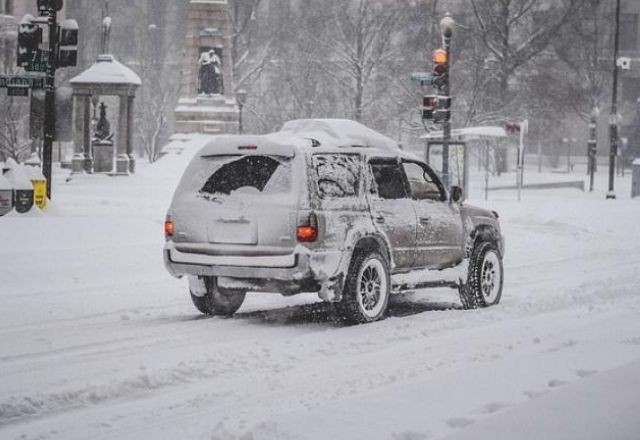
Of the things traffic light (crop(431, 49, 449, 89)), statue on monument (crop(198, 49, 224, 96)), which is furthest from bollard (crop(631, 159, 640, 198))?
traffic light (crop(431, 49, 449, 89))

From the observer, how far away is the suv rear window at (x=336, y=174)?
1073 centimetres

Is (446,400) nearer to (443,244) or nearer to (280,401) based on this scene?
(280,401)

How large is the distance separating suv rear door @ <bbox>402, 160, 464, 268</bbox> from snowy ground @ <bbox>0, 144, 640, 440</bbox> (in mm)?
619

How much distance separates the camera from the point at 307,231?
10359 millimetres

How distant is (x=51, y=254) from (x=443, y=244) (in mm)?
5936

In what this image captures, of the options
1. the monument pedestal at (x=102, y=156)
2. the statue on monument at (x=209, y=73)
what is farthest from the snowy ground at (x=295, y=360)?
the statue on monument at (x=209, y=73)

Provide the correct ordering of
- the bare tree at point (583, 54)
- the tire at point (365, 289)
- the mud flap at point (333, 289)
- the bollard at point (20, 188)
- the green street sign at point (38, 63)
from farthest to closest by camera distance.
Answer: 1. the bare tree at point (583, 54)
2. the bollard at point (20, 188)
3. the green street sign at point (38, 63)
4. the tire at point (365, 289)
5. the mud flap at point (333, 289)

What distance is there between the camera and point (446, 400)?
7.19 metres

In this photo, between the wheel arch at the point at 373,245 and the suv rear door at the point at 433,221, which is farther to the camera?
the suv rear door at the point at 433,221

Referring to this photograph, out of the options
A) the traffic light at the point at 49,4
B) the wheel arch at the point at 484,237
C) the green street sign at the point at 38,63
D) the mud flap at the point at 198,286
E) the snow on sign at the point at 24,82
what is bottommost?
the mud flap at the point at 198,286

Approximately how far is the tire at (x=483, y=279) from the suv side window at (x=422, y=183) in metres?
0.86

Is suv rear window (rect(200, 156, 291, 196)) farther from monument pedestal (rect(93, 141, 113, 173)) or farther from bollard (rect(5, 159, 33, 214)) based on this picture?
monument pedestal (rect(93, 141, 113, 173))

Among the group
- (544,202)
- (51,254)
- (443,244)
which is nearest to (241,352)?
(443,244)

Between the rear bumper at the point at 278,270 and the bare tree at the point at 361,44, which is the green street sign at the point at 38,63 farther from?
the bare tree at the point at 361,44
